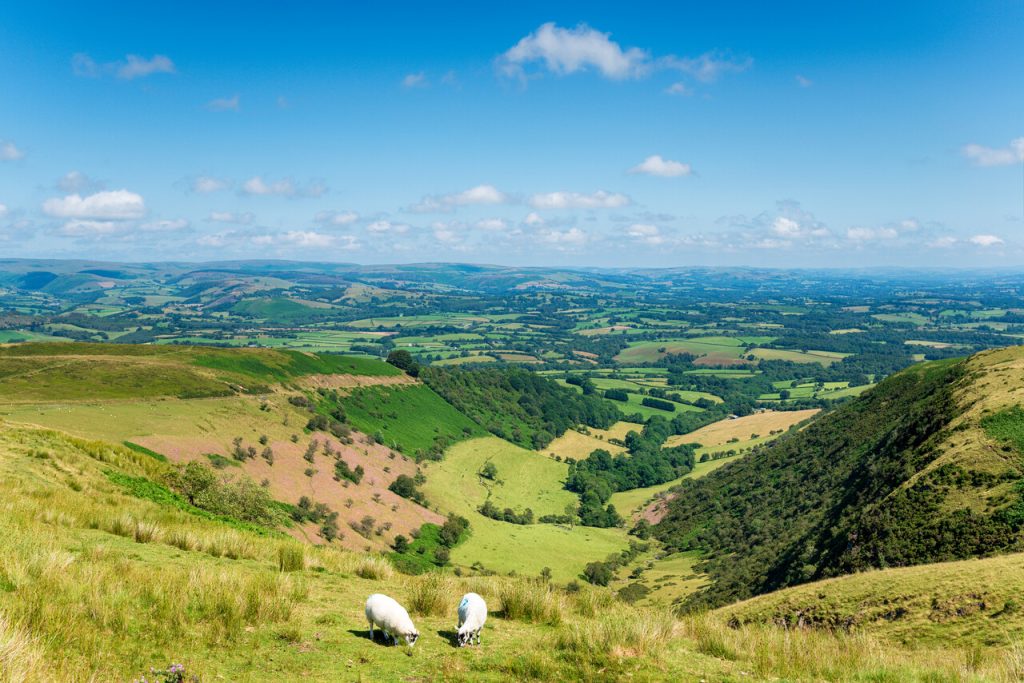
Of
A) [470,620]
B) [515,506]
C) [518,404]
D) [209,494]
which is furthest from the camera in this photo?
[518,404]

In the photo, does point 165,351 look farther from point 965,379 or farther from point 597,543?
point 965,379

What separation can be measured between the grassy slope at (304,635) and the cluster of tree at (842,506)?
71.5ft

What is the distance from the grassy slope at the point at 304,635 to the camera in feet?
26.5

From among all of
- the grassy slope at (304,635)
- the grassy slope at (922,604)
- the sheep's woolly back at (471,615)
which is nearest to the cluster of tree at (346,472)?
the grassy slope at (922,604)

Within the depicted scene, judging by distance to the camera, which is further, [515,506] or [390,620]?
[515,506]

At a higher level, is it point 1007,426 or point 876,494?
point 1007,426

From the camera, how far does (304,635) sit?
10266mm

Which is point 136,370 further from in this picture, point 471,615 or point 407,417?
point 471,615

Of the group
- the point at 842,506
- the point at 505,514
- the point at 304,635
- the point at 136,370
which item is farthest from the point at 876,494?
the point at 136,370

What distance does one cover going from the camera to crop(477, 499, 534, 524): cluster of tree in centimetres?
9814

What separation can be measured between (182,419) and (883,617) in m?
72.2

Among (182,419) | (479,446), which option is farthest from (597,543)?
(182,419)

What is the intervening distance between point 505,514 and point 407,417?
38576 millimetres

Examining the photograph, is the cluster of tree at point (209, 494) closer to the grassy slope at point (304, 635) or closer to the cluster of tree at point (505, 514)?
the grassy slope at point (304, 635)
